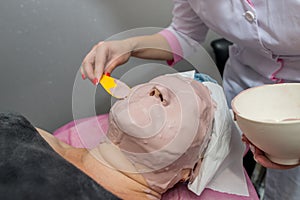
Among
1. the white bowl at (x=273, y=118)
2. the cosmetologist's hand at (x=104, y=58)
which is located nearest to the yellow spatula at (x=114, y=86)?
the cosmetologist's hand at (x=104, y=58)

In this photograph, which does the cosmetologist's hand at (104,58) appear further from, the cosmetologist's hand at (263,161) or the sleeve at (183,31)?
the cosmetologist's hand at (263,161)

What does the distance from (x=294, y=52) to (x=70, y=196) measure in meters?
0.60

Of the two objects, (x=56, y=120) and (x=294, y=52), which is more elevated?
(x=294, y=52)

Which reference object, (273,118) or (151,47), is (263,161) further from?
(151,47)

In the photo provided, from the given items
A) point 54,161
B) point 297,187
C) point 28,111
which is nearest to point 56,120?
point 28,111

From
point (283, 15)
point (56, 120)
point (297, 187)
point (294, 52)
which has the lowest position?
point (297, 187)

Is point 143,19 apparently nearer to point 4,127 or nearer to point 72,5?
point 72,5

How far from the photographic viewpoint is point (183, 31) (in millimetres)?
1179

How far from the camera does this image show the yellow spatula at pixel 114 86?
0.90 metres

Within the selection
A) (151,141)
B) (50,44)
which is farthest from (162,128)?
(50,44)

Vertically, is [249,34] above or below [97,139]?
above

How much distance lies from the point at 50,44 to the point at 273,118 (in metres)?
0.76

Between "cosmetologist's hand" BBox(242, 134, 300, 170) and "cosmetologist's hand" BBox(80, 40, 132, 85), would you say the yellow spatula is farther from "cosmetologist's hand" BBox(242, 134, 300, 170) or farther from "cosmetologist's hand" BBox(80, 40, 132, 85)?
"cosmetologist's hand" BBox(242, 134, 300, 170)

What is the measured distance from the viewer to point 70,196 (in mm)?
667
